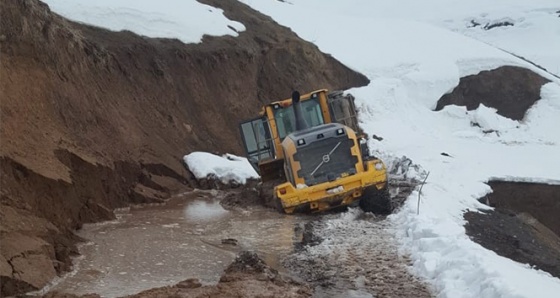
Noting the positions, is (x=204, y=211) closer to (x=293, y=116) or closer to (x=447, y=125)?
(x=293, y=116)

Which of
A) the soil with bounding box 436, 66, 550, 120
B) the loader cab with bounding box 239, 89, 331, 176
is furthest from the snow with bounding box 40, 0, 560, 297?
the loader cab with bounding box 239, 89, 331, 176

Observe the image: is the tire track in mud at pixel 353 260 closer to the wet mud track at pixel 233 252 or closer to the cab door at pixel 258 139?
the wet mud track at pixel 233 252

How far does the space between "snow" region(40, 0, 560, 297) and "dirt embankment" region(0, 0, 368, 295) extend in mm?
1409

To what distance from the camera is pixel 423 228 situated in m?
10.4

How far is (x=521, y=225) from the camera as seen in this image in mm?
14586

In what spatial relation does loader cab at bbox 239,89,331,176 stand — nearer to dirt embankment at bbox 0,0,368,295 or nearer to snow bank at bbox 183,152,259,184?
snow bank at bbox 183,152,259,184

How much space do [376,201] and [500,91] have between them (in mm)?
25778

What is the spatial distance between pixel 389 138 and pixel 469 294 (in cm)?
2112

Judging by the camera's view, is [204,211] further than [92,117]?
Answer: No

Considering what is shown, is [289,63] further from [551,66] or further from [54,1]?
[551,66]

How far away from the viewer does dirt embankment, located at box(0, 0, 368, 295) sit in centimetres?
951

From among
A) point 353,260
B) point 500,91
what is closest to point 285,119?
point 353,260

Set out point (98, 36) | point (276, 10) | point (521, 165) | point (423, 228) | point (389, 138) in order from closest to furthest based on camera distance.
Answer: point (423, 228), point (98, 36), point (521, 165), point (389, 138), point (276, 10)

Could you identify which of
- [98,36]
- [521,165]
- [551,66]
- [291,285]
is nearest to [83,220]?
[291,285]
